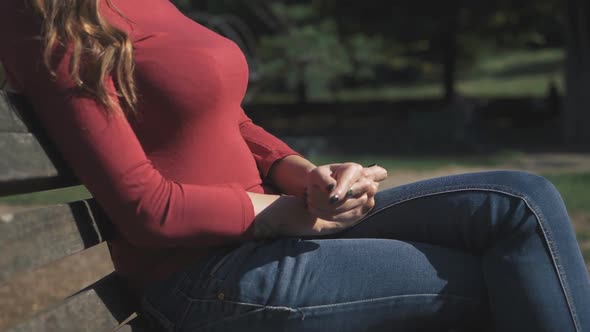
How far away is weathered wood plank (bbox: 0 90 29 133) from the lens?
4.65ft

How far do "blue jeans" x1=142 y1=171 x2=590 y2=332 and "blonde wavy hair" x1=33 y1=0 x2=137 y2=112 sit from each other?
41 centimetres

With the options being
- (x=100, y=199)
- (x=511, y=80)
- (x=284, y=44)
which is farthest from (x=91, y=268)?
(x=511, y=80)

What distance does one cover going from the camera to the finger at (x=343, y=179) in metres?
1.63

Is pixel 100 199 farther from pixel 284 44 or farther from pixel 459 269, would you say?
pixel 284 44

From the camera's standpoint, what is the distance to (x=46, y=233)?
1393 mm

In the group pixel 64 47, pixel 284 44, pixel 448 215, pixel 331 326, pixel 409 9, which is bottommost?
pixel 284 44

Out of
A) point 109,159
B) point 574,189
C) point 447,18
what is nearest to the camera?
point 109,159

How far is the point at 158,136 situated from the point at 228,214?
0.23 meters

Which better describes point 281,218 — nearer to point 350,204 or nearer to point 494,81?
point 350,204

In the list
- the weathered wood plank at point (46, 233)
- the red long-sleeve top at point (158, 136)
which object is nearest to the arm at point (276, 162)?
the red long-sleeve top at point (158, 136)

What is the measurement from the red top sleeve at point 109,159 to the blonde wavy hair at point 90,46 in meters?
0.02

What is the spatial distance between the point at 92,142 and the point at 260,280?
16.9 inches

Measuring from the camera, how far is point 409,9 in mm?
16969

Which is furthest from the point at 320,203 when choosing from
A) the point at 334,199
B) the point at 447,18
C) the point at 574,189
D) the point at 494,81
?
the point at 494,81
